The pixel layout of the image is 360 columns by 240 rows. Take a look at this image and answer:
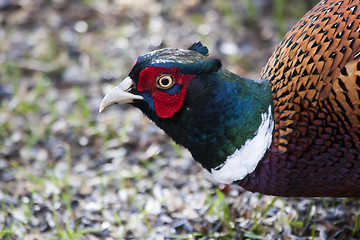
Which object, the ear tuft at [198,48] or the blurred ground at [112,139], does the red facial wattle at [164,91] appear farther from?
the blurred ground at [112,139]

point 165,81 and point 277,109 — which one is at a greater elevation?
point 165,81

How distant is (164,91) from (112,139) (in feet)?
6.47

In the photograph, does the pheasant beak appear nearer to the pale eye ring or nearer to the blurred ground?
the pale eye ring

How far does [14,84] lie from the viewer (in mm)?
5008

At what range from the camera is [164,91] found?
8.73 ft

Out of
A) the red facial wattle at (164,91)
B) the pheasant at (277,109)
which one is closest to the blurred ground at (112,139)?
the pheasant at (277,109)

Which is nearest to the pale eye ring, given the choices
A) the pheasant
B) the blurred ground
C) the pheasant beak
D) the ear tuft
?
the pheasant

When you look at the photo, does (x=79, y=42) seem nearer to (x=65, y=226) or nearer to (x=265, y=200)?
(x=65, y=226)

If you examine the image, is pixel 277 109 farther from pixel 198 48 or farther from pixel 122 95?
pixel 122 95

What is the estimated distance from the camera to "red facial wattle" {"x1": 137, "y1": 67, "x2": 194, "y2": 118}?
8.66 ft

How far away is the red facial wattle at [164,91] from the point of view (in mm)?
2641

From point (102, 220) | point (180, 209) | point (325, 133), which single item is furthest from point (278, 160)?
point (102, 220)

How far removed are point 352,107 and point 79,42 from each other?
3754 millimetres

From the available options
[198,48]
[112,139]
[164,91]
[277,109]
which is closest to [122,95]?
[164,91]
